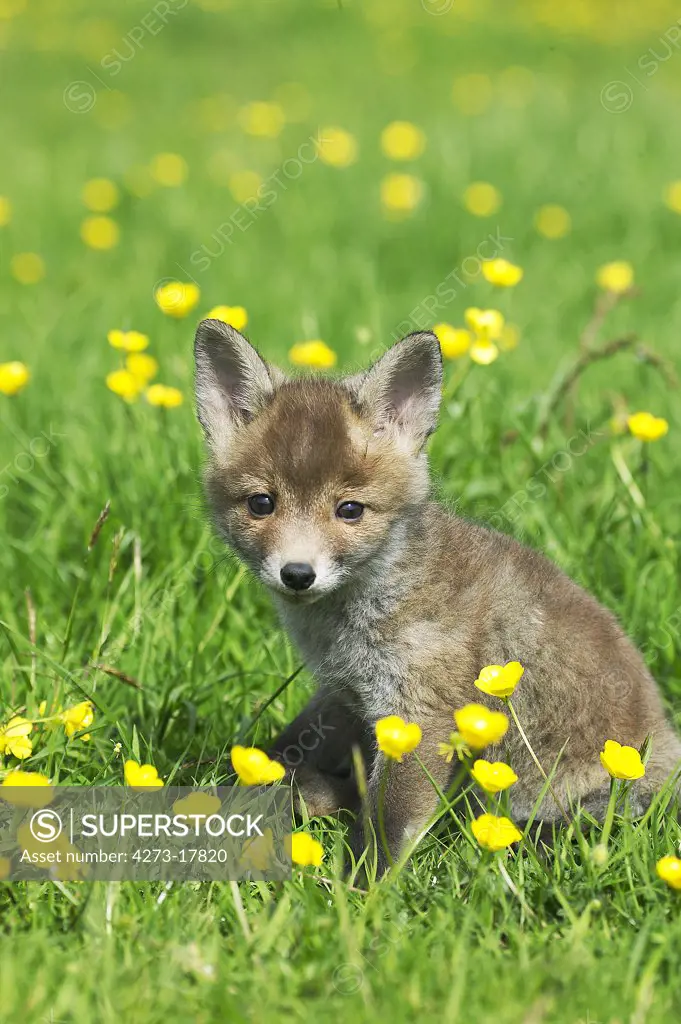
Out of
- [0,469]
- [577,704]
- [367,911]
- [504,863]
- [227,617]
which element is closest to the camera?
A: [367,911]

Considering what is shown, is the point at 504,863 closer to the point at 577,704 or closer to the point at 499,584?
the point at 577,704

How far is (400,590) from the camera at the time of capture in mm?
3703

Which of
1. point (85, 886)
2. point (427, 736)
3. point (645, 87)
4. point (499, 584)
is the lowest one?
point (85, 886)

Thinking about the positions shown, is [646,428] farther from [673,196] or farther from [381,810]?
[673,196]

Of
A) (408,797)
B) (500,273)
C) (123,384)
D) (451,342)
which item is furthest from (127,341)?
(408,797)

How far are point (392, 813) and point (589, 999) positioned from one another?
0.95 m

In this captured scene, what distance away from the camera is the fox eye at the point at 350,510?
3.55 metres

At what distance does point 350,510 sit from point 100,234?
5.17 m

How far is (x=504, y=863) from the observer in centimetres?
341

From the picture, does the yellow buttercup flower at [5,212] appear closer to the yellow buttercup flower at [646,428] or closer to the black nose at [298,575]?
the yellow buttercup flower at [646,428]

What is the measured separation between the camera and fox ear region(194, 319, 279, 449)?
3.84 meters

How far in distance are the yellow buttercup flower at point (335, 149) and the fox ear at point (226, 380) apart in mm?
5302

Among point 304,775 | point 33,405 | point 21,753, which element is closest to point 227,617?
point 304,775

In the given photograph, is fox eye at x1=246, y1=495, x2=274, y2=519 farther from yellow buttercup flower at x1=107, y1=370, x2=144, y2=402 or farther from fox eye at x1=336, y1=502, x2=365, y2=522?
yellow buttercup flower at x1=107, y1=370, x2=144, y2=402
